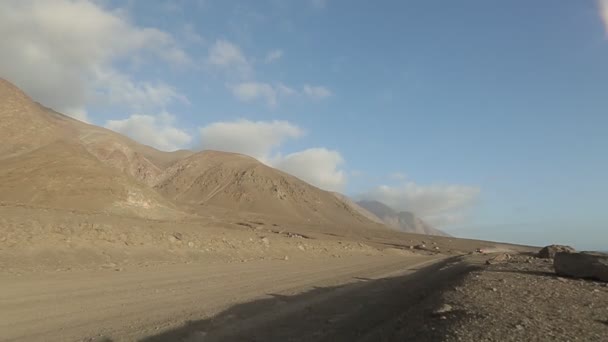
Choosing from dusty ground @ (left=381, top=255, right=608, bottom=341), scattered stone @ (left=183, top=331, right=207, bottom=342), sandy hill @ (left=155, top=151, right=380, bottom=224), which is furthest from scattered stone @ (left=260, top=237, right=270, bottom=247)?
sandy hill @ (left=155, top=151, right=380, bottom=224)

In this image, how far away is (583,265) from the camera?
1506 centimetres

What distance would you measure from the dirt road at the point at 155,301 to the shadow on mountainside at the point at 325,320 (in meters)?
0.05

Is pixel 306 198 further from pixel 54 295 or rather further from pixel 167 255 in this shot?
pixel 54 295

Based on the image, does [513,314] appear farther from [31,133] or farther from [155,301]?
[31,133]

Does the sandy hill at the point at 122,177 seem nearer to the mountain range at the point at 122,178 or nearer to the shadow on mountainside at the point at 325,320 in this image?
the mountain range at the point at 122,178

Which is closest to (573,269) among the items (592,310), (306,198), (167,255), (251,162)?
(592,310)

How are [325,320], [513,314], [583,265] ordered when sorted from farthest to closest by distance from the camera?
1. [583,265]
2. [325,320]
3. [513,314]

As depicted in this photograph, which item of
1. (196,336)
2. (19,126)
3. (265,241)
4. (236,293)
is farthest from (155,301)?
(19,126)

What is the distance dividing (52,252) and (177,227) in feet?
39.0

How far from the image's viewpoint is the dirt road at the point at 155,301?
33.7 ft

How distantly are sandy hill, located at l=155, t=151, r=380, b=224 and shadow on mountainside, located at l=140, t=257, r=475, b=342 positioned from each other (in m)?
100

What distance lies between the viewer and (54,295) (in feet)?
45.0

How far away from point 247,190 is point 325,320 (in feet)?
387

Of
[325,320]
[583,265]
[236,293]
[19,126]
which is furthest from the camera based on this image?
[19,126]
